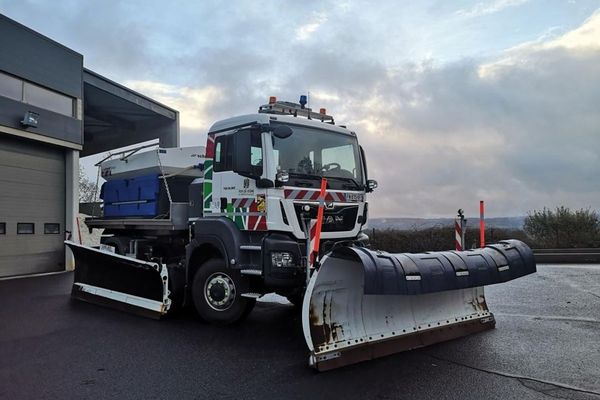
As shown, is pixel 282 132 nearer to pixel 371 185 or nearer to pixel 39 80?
pixel 371 185

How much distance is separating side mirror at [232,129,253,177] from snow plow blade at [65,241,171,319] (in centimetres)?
209

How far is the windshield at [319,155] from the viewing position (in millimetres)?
6117

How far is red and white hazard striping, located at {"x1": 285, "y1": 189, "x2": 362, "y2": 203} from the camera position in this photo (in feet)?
19.6

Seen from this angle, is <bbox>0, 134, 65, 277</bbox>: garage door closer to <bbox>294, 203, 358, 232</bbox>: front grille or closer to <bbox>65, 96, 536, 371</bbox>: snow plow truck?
<bbox>65, 96, 536, 371</bbox>: snow plow truck

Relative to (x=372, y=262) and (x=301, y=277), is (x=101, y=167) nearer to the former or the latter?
(x=301, y=277)

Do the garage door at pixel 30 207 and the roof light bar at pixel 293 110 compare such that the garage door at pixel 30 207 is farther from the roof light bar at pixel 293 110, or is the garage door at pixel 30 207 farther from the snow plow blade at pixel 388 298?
the snow plow blade at pixel 388 298

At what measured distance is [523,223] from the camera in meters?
22.7

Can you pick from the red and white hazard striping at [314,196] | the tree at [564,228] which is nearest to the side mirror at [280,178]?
the red and white hazard striping at [314,196]

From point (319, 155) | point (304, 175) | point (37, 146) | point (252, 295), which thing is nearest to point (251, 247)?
point (252, 295)

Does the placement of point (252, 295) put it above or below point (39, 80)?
below

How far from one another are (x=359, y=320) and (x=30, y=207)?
42.3 feet

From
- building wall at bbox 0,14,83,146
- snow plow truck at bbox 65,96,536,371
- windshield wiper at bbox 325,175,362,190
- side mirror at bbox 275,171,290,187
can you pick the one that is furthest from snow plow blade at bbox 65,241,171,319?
building wall at bbox 0,14,83,146

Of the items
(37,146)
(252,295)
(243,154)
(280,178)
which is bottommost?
(252,295)

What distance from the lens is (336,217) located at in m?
6.39
